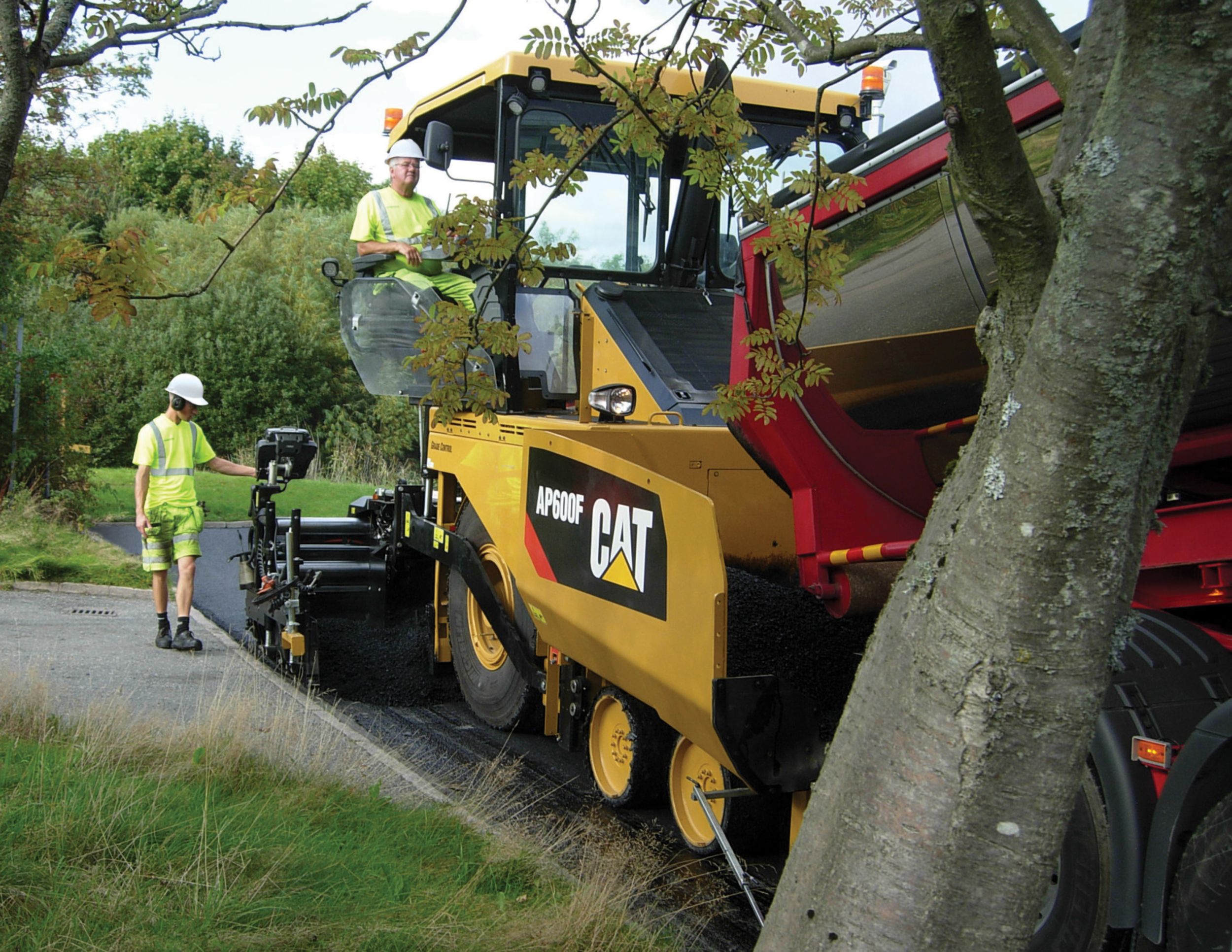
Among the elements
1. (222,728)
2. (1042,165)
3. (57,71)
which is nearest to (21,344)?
(57,71)

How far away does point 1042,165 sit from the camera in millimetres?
3355

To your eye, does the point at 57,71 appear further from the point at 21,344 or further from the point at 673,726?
the point at 21,344

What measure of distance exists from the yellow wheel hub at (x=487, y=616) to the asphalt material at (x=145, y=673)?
74 centimetres

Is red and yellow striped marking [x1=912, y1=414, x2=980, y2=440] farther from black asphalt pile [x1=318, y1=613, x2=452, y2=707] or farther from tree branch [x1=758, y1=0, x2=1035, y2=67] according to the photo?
black asphalt pile [x1=318, y1=613, x2=452, y2=707]

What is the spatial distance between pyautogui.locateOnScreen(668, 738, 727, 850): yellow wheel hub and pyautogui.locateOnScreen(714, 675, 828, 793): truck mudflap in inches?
19.1

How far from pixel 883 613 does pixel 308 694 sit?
13.8ft

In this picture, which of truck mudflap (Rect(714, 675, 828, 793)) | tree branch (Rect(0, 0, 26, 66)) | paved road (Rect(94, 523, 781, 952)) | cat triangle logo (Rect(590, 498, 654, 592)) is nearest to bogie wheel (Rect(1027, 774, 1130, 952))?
truck mudflap (Rect(714, 675, 828, 793))

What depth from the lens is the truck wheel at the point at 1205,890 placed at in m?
2.79

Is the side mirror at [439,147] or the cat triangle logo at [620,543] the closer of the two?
the cat triangle logo at [620,543]

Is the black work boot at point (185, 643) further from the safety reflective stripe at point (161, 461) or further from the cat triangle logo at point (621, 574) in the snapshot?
the cat triangle logo at point (621, 574)

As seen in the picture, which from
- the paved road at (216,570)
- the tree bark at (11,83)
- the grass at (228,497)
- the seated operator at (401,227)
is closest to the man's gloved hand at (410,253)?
the seated operator at (401,227)

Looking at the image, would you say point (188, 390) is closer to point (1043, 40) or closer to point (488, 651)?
point (488, 651)

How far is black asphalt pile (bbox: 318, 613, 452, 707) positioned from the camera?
7.14 m

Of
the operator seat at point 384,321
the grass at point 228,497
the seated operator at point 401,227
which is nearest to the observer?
the operator seat at point 384,321
